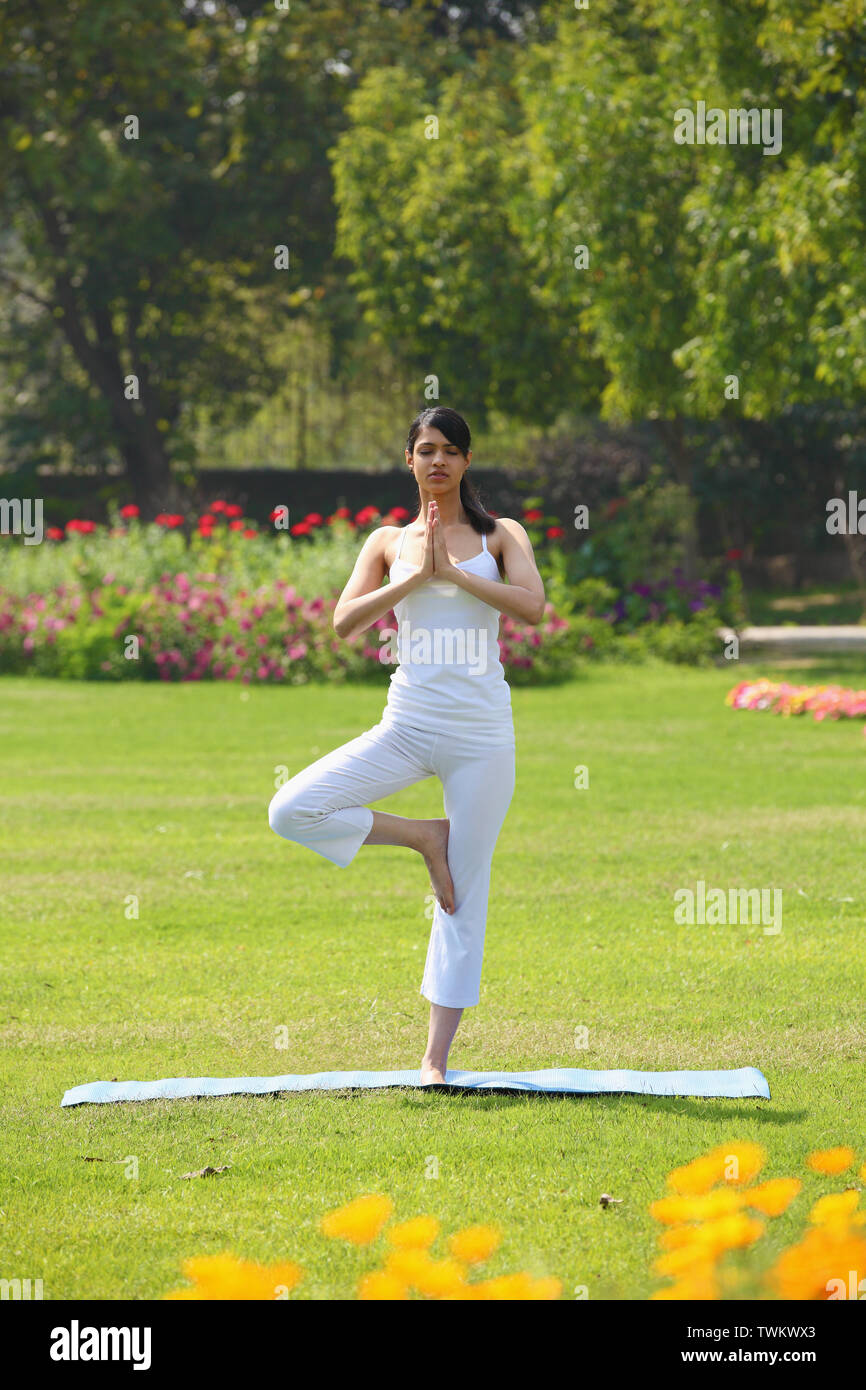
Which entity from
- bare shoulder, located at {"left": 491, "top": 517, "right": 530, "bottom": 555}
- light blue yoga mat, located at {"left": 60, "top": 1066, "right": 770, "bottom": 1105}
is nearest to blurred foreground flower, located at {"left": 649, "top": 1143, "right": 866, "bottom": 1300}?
light blue yoga mat, located at {"left": 60, "top": 1066, "right": 770, "bottom": 1105}

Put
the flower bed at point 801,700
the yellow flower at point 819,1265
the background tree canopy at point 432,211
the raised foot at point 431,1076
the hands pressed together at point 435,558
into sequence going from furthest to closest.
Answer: the background tree canopy at point 432,211 → the flower bed at point 801,700 → the raised foot at point 431,1076 → the hands pressed together at point 435,558 → the yellow flower at point 819,1265

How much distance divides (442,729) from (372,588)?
0.54 metres

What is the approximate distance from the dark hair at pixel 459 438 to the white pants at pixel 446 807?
2.33 ft

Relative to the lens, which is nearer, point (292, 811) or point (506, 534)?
point (292, 811)

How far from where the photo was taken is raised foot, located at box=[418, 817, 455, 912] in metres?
4.85

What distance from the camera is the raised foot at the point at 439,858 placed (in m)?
4.85

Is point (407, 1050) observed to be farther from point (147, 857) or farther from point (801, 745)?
point (801, 745)

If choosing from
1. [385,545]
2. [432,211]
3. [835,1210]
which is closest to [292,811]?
[385,545]

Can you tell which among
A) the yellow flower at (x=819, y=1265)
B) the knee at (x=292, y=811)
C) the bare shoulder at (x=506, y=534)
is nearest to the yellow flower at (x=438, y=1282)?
the yellow flower at (x=819, y=1265)

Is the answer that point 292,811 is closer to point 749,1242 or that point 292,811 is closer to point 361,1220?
point 361,1220

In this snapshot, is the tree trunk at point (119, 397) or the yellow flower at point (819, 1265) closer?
the yellow flower at point (819, 1265)

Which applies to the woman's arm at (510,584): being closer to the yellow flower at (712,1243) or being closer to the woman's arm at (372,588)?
the woman's arm at (372,588)

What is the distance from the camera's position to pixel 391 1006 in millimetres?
5965
